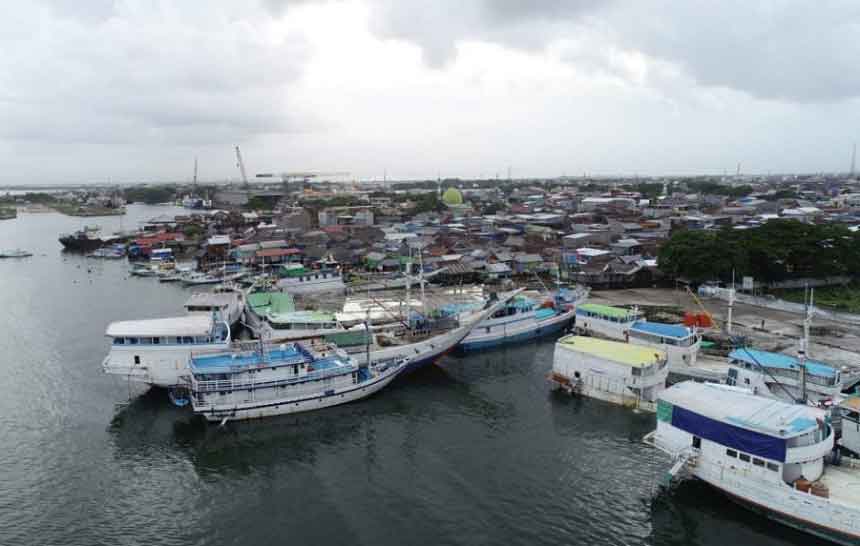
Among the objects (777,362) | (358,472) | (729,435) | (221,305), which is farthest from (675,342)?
(221,305)

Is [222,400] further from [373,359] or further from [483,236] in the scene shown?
[483,236]

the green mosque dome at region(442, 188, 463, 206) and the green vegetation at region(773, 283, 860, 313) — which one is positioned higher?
the green mosque dome at region(442, 188, 463, 206)

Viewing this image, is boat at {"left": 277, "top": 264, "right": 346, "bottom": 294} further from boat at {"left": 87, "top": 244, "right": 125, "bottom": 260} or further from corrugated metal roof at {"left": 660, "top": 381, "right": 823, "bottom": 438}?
boat at {"left": 87, "top": 244, "right": 125, "bottom": 260}

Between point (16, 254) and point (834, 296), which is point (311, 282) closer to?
point (834, 296)

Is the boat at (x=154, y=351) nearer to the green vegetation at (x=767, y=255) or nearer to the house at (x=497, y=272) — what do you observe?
the house at (x=497, y=272)

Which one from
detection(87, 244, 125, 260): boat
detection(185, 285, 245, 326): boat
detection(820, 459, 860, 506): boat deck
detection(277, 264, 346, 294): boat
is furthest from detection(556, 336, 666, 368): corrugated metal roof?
detection(87, 244, 125, 260): boat

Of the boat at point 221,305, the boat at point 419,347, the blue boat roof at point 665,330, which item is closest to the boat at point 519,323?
the boat at point 419,347

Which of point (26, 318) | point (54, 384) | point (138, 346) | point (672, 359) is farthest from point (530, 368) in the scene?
point (26, 318)
